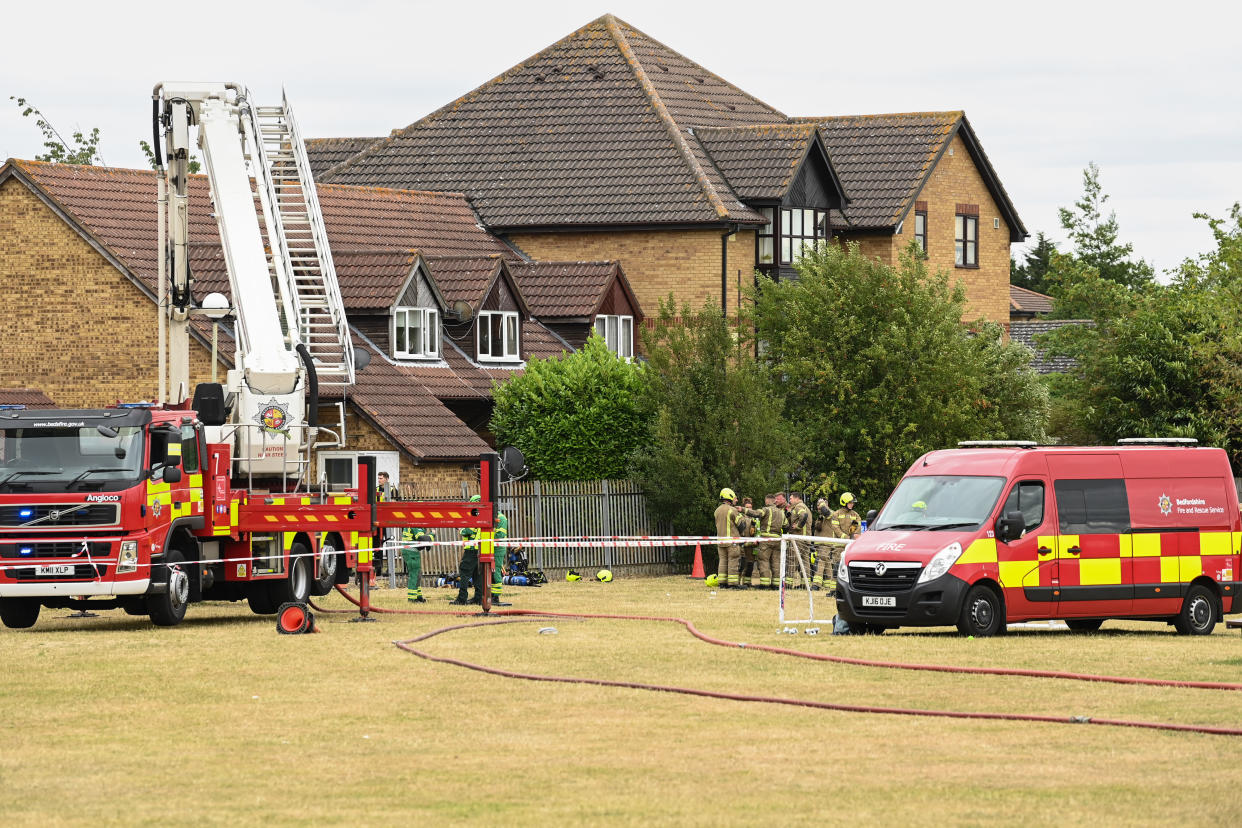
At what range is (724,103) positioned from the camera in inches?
2282

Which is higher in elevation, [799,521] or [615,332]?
[615,332]

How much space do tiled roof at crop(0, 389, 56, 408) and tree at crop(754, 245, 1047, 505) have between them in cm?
1450

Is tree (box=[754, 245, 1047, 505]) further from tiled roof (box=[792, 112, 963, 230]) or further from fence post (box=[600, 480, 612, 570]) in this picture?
tiled roof (box=[792, 112, 963, 230])

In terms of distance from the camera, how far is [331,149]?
62031mm

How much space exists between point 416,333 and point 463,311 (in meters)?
1.37

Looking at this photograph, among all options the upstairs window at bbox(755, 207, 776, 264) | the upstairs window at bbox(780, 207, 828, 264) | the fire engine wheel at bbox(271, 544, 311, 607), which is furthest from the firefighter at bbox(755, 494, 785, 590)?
the upstairs window at bbox(780, 207, 828, 264)

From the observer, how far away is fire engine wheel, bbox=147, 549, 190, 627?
955 inches

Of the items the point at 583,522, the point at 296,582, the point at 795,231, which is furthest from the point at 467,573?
the point at 795,231

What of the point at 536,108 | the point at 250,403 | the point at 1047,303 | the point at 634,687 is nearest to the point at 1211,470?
the point at 634,687

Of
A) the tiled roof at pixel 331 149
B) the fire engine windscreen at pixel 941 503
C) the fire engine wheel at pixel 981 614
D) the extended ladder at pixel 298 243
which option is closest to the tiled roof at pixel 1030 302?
the tiled roof at pixel 331 149

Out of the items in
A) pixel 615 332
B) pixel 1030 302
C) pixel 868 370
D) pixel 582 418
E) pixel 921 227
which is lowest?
pixel 582 418

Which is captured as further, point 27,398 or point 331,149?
point 331,149

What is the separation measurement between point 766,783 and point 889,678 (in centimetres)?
594

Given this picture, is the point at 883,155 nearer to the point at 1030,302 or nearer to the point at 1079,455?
the point at 1079,455
